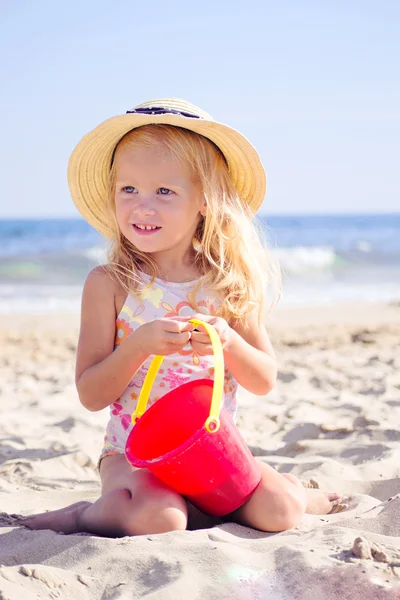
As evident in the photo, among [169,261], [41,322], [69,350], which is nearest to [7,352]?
[69,350]

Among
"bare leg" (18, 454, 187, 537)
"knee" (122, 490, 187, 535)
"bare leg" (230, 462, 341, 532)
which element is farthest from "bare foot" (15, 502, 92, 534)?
"bare leg" (230, 462, 341, 532)

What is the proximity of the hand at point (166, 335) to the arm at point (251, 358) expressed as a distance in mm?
238

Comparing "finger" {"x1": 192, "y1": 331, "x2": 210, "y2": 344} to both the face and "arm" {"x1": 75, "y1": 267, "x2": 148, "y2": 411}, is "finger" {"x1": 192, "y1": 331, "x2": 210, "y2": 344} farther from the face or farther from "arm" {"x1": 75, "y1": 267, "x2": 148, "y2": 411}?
the face

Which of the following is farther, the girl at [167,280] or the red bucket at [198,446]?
the girl at [167,280]

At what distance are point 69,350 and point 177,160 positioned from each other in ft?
13.6

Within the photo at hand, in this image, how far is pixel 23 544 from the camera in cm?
216

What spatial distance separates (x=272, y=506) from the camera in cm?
229

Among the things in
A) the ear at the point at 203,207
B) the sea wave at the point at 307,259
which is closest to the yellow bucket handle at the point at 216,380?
the ear at the point at 203,207

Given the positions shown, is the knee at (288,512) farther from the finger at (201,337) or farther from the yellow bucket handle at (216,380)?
the finger at (201,337)

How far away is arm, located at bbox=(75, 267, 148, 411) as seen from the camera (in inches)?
91.7

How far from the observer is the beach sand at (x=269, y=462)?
1.82 metres

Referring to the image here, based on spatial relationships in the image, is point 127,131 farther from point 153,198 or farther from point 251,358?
point 251,358

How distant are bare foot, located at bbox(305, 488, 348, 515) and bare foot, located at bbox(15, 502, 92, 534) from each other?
76cm

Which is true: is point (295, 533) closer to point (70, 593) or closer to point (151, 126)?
point (70, 593)
